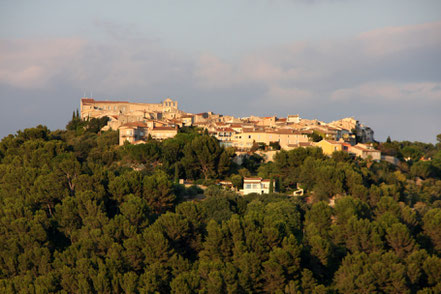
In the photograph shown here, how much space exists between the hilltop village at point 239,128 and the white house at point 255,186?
9581mm

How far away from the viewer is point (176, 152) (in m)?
49.8

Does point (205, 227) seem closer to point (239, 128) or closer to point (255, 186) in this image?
point (255, 186)

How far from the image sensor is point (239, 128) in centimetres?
6134

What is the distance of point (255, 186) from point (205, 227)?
9.14 metres

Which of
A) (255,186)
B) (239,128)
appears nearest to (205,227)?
(255,186)

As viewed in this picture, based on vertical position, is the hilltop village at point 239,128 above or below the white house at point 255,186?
above

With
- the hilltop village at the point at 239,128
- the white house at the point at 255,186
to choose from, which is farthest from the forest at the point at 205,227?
the hilltop village at the point at 239,128

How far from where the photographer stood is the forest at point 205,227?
3008 centimetres

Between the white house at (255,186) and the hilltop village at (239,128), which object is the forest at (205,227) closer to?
the white house at (255,186)

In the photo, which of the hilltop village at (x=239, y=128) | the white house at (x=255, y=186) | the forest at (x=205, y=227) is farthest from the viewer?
the hilltop village at (x=239, y=128)

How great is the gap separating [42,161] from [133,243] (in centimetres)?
1696

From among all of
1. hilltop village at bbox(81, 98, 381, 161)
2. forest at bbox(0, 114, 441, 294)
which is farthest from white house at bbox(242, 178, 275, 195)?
hilltop village at bbox(81, 98, 381, 161)

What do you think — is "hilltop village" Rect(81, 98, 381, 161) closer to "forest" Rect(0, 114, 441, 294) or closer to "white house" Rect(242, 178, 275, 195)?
"forest" Rect(0, 114, 441, 294)

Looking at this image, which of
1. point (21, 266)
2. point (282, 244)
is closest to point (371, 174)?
point (282, 244)
